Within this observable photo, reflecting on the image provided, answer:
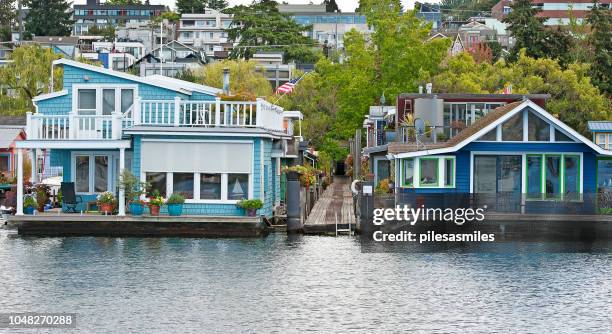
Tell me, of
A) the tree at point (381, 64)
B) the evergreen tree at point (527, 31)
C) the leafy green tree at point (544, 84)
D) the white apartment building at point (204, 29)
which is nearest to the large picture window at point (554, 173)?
the leafy green tree at point (544, 84)

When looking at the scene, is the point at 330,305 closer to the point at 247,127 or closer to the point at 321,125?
the point at 247,127

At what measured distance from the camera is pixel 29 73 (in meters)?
82.9

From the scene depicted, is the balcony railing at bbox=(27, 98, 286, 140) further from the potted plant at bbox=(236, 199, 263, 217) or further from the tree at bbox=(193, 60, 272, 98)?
the tree at bbox=(193, 60, 272, 98)

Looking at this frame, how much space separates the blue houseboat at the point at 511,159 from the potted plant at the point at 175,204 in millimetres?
8233

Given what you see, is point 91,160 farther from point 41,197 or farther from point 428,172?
point 428,172

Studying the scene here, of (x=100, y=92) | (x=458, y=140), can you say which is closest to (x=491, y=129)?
(x=458, y=140)

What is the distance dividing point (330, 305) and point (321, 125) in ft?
201

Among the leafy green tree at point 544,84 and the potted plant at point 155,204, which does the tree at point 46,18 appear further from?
the potted plant at point 155,204

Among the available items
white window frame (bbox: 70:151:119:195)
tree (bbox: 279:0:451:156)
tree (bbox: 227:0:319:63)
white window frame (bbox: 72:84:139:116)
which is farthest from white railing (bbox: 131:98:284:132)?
tree (bbox: 227:0:319:63)

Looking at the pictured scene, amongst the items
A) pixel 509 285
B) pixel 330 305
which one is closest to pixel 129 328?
pixel 330 305

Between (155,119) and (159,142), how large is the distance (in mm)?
1659

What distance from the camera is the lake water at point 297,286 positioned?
27.3m

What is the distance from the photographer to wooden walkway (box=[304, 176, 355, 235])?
44031 millimetres

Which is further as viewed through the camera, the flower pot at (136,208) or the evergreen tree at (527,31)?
the evergreen tree at (527,31)
